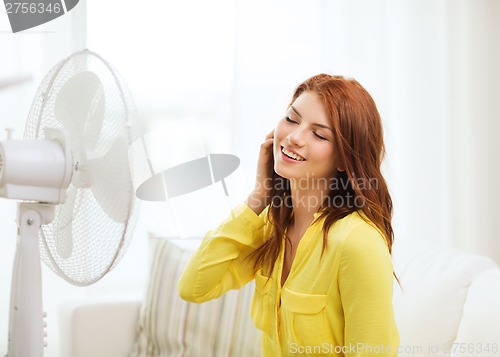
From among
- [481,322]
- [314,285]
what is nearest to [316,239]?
[314,285]

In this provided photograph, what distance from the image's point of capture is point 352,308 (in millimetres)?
1268

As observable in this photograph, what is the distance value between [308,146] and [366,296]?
0.32 m

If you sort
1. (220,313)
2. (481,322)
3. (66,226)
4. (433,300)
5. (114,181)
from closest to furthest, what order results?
(114,181), (66,226), (481,322), (433,300), (220,313)

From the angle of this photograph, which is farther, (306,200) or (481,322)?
(481,322)

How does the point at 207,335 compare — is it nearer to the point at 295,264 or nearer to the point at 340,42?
the point at 295,264

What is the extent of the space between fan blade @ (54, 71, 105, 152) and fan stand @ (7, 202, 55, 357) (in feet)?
0.45

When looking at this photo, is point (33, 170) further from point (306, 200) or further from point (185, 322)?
point (185, 322)

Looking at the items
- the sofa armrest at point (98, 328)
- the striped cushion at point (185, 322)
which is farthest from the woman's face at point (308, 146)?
the sofa armrest at point (98, 328)

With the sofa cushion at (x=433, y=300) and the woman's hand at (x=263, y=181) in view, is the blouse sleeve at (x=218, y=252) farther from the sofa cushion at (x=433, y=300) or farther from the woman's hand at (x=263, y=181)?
the sofa cushion at (x=433, y=300)

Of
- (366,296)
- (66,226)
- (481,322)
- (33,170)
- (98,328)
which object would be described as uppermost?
(33,170)

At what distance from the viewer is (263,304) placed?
1.50m

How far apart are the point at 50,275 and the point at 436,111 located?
5.80 feet

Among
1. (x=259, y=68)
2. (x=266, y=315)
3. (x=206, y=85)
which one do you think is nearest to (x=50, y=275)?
(x=206, y=85)

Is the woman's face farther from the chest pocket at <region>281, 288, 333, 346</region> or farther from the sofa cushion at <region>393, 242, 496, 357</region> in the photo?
the sofa cushion at <region>393, 242, 496, 357</region>
